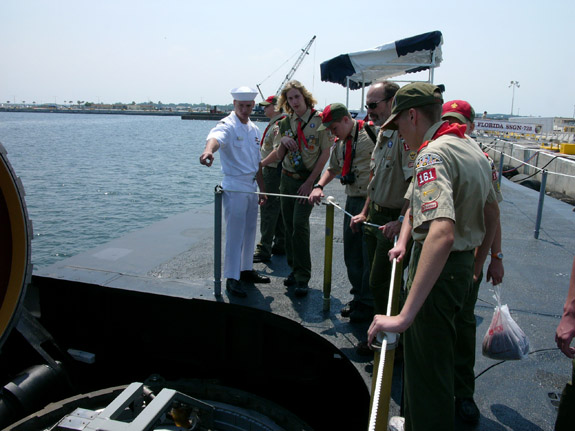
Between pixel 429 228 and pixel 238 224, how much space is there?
8.62ft

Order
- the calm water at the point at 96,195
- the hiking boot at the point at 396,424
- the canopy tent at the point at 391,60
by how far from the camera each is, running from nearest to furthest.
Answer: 1. the hiking boot at the point at 396,424
2. the calm water at the point at 96,195
3. the canopy tent at the point at 391,60

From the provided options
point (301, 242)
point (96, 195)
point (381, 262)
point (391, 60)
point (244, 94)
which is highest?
point (391, 60)

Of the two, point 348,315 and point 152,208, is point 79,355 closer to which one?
point 348,315

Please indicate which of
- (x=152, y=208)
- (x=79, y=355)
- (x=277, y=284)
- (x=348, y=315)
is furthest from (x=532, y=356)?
(x=152, y=208)

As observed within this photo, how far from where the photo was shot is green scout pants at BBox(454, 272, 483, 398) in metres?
2.62

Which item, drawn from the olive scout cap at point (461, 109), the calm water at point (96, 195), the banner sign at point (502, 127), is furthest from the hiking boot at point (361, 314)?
the banner sign at point (502, 127)

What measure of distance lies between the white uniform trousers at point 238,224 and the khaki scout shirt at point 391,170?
145 centimetres

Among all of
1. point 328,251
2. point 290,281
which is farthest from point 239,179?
point 328,251

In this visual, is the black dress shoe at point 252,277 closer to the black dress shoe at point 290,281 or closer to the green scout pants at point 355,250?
the black dress shoe at point 290,281

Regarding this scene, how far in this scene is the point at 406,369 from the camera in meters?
2.05

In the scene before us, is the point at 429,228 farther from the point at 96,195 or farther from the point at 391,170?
the point at 96,195

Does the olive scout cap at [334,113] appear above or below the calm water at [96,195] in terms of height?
above

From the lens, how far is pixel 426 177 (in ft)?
5.99

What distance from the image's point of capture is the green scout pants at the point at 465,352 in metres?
2.62
